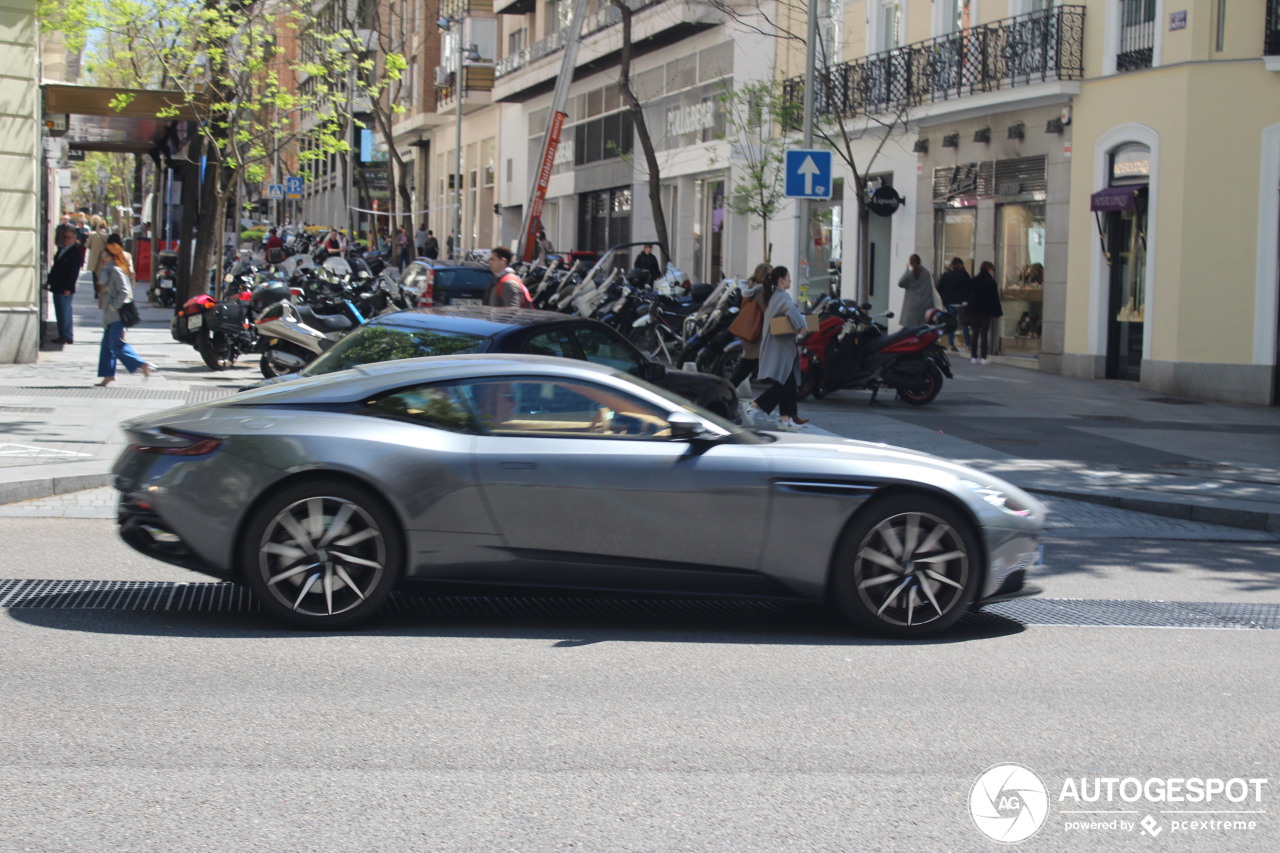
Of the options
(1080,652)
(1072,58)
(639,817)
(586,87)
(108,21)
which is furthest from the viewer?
(586,87)

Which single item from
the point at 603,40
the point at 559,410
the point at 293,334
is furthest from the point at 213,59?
the point at 603,40

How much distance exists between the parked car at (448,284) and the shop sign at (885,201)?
328 inches

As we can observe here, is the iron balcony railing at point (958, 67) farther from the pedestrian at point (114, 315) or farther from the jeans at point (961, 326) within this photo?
the pedestrian at point (114, 315)

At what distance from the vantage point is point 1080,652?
703 centimetres

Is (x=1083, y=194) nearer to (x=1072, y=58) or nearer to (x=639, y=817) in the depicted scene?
(x=1072, y=58)

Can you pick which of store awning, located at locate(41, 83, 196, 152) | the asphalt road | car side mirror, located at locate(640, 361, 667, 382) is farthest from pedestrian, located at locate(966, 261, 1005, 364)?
the asphalt road

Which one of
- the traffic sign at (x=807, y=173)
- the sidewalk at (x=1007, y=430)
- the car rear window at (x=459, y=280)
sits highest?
the traffic sign at (x=807, y=173)

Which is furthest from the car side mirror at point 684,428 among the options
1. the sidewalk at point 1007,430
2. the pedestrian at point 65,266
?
the pedestrian at point 65,266

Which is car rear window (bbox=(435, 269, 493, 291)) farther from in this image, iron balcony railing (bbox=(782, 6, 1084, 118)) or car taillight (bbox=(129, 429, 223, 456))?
car taillight (bbox=(129, 429, 223, 456))

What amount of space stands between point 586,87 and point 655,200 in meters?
16.9

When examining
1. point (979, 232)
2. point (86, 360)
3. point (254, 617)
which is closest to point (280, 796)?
point (254, 617)

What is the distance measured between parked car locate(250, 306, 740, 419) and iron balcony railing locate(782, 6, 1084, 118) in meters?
15.8

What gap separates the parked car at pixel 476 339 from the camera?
10034 mm

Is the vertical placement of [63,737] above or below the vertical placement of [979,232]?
below
